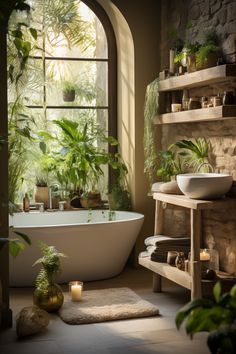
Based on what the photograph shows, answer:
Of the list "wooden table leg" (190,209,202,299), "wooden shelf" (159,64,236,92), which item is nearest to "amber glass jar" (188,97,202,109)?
"wooden shelf" (159,64,236,92)

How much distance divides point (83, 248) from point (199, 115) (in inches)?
57.0

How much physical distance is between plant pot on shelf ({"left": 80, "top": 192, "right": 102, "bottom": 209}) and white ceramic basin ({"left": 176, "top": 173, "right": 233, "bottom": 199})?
1.69m

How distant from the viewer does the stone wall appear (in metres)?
4.35

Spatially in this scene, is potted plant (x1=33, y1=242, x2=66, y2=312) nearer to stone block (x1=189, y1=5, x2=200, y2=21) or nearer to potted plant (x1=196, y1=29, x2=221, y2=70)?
potted plant (x1=196, y1=29, x2=221, y2=70)

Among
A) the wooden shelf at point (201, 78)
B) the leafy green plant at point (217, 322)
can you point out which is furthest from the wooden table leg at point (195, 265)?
the leafy green plant at point (217, 322)

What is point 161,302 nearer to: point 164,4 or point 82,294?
point 82,294

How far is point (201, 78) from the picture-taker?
14.5 ft

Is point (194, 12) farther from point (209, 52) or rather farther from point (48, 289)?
point (48, 289)

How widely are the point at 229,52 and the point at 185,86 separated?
1.90ft

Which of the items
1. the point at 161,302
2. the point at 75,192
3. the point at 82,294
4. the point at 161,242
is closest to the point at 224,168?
the point at 161,242

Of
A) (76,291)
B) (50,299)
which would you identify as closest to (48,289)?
(50,299)

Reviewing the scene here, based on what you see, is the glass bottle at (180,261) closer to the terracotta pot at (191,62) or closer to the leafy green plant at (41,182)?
the terracotta pot at (191,62)

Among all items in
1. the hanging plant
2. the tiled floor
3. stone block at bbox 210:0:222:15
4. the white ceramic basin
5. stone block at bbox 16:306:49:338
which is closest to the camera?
the tiled floor

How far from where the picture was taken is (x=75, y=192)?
581 centimetres
